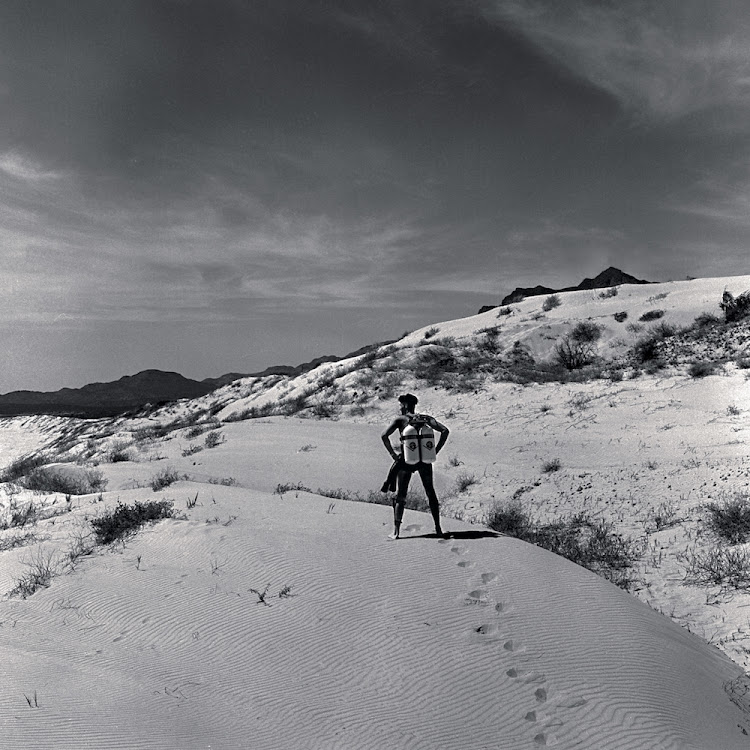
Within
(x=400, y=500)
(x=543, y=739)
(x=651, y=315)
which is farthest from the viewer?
(x=651, y=315)

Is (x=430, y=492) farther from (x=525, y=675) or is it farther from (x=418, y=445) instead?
(x=525, y=675)

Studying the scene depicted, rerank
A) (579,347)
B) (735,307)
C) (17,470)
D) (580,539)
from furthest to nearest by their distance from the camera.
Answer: (579,347), (735,307), (17,470), (580,539)

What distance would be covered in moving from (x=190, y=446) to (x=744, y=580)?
527 inches

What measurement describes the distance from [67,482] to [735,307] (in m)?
20.8

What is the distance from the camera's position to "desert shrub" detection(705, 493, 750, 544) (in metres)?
6.34

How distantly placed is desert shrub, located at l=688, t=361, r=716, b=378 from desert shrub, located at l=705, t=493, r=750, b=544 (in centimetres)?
696

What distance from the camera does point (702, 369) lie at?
13.3 m

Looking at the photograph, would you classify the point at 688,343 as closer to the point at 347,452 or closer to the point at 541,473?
the point at 541,473

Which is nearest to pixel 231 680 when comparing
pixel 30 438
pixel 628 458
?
pixel 628 458

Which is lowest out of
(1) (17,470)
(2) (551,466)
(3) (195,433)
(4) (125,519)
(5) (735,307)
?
(1) (17,470)

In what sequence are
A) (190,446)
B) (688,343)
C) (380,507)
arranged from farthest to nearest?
1. (688,343)
2. (190,446)
3. (380,507)

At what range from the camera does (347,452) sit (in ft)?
41.5

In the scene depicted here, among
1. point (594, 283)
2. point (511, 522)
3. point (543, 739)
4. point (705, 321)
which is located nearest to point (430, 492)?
point (511, 522)

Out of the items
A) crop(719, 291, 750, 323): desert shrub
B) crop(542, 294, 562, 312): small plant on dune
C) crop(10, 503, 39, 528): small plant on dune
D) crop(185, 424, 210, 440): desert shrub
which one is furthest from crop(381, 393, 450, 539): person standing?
crop(542, 294, 562, 312): small plant on dune
